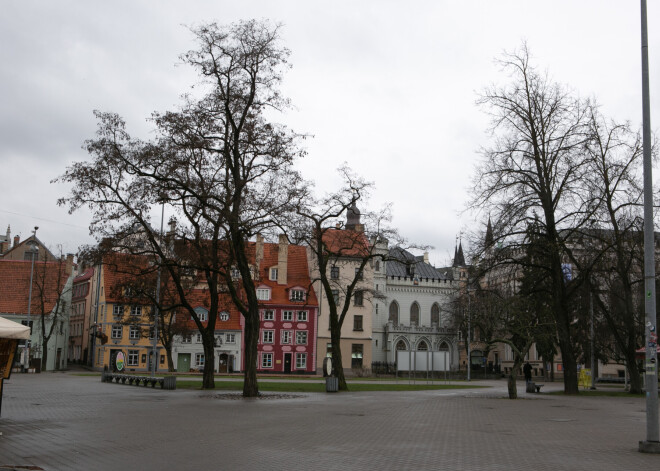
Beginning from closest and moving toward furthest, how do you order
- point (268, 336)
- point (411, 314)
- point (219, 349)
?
1. point (219, 349)
2. point (268, 336)
3. point (411, 314)

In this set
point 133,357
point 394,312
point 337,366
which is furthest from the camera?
point 394,312

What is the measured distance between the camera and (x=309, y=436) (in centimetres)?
1522

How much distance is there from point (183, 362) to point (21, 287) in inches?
738

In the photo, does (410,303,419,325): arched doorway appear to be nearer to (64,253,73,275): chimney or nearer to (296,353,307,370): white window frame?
(296,353,307,370): white window frame

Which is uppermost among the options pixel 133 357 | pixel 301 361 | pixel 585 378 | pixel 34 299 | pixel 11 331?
pixel 34 299

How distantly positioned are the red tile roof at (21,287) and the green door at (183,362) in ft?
47.8

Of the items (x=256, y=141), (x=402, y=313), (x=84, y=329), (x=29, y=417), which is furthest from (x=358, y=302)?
(x=29, y=417)

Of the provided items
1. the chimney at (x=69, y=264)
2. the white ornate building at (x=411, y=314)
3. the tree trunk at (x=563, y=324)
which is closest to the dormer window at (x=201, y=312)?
the chimney at (x=69, y=264)

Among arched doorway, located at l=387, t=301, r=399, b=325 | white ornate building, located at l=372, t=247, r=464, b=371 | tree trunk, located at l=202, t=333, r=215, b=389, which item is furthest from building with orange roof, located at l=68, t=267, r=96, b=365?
tree trunk, located at l=202, t=333, r=215, b=389

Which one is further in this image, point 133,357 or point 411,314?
point 411,314

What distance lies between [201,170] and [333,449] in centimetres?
2303

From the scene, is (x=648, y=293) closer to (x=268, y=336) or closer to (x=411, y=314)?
(x=268, y=336)

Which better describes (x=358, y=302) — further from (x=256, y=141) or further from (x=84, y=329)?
(x=256, y=141)

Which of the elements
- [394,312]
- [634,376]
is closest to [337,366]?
[634,376]
